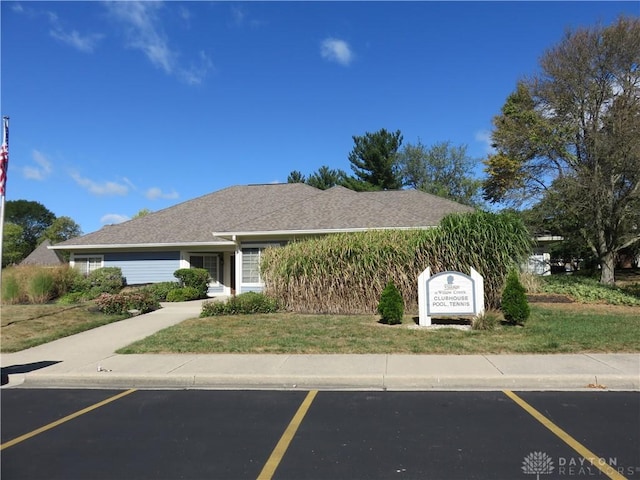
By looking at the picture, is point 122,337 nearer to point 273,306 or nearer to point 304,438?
point 273,306

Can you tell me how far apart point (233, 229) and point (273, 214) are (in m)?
2.21

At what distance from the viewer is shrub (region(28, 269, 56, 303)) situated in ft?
57.3

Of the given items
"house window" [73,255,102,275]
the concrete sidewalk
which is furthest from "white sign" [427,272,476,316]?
"house window" [73,255,102,275]

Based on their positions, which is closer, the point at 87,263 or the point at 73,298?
the point at 73,298

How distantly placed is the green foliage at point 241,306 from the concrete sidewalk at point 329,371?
15.6 feet

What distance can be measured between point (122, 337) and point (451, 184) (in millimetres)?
42039

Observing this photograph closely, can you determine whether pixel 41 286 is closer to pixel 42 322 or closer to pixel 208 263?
pixel 42 322

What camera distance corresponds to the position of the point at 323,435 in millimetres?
4953

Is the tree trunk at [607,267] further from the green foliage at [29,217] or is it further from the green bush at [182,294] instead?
the green foliage at [29,217]

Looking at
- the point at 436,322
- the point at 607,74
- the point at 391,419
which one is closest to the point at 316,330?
the point at 436,322

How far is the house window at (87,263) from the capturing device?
22455mm

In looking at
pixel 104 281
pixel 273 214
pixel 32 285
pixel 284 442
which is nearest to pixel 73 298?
pixel 32 285

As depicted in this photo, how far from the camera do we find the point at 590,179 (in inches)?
816

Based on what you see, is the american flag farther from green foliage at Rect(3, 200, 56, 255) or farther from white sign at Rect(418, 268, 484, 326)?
green foliage at Rect(3, 200, 56, 255)
